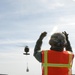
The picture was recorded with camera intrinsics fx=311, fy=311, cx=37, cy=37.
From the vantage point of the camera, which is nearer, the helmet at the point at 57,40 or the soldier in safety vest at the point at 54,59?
the helmet at the point at 57,40

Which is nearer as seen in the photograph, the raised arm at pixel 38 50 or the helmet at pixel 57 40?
the helmet at pixel 57 40

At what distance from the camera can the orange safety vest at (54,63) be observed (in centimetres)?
1049

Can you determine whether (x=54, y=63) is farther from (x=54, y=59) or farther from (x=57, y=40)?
(x=57, y=40)

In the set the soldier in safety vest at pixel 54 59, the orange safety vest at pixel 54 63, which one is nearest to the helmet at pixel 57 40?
the soldier in safety vest at pixel 54 59

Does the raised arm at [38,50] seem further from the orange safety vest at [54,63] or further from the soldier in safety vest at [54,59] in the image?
the orange safety vest at [54,63]

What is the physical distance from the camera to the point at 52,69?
10.5 metres

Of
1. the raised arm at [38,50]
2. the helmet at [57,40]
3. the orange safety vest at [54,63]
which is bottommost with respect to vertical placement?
the orange safety vest at [54,63]

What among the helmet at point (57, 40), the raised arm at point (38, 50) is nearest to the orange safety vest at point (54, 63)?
the raised arm at point (38, 50)

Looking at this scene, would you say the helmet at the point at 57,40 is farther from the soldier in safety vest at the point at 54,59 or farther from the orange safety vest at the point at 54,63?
the orange safety vest at the point at 54,63

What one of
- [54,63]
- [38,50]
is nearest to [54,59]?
[54,63]

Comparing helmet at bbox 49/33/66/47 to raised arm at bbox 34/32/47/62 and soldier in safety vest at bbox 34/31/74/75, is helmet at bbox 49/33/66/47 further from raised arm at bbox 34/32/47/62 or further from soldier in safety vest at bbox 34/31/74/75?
raised arm at bbox 34/32/47/62

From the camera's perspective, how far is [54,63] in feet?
34.6

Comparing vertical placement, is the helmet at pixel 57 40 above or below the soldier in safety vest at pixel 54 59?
above

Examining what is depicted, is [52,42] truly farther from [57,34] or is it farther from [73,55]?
[73,55]
